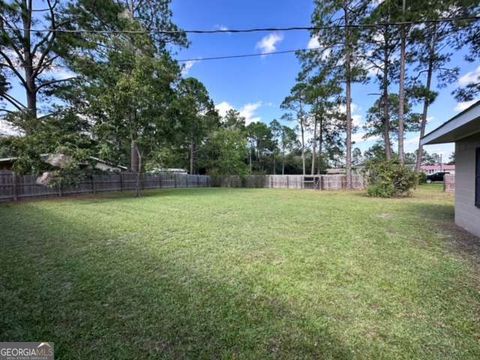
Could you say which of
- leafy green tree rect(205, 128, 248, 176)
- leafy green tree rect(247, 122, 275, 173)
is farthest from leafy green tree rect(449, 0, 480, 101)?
leafy green tree rect(247, 122, 275, 173)

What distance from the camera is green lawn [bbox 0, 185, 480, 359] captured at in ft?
5.80

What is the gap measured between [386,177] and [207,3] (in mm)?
11347

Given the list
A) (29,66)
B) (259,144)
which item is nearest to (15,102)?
(29,66)

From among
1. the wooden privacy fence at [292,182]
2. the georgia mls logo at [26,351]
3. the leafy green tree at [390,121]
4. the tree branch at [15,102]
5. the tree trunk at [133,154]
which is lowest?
the georgia mls logo at [26,351]

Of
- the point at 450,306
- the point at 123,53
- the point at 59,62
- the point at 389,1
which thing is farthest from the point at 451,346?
the point at 59,62

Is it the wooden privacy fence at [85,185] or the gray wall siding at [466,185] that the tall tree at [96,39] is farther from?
the gray wall siding at [466,185]

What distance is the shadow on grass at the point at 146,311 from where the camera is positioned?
5.68ft

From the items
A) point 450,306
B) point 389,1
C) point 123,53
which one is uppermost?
point 389,1

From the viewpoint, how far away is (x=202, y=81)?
85.6ft

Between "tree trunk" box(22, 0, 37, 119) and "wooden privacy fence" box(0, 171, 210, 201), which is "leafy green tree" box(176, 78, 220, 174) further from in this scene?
"tree trunk" box(22, 0, 37, 119)

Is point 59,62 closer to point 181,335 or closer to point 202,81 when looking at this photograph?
point 202,81

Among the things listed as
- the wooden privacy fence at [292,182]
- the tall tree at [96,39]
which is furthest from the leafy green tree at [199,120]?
the tall tree at [96,39]

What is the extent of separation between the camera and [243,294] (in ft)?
8.13

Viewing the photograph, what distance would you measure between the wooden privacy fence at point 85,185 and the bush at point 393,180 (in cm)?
1468
